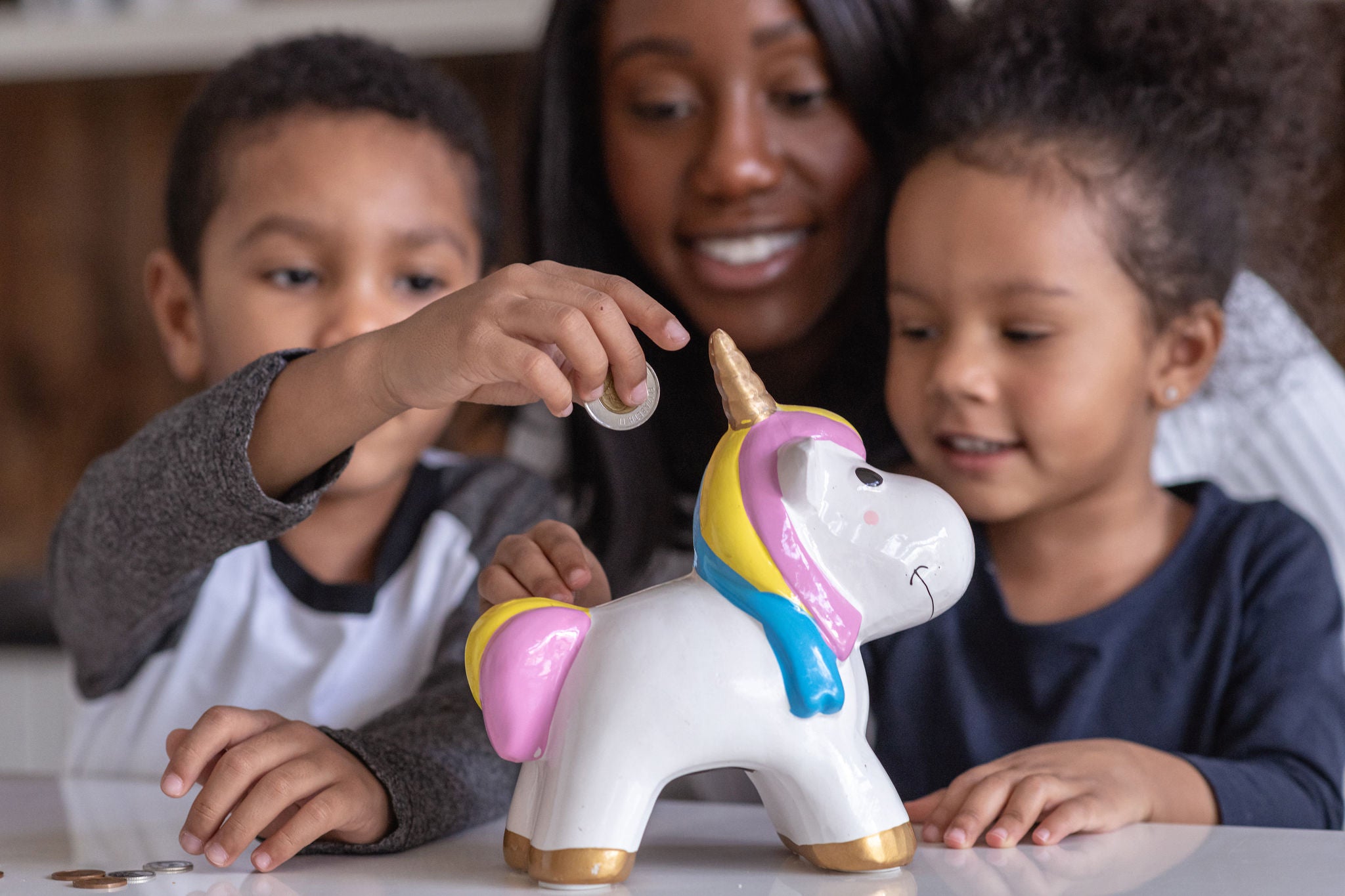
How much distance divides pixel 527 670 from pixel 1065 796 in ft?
1.04

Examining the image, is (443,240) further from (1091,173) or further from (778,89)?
(1091,173)

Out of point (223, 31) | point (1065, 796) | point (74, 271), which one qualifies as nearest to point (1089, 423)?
point (1065, 796)

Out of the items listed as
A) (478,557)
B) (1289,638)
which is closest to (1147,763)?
(1289,638)

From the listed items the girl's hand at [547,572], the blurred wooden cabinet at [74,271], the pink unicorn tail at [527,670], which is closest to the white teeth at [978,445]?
the girl's hand at [547,572]

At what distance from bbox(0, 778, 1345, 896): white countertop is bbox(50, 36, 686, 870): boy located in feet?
0.12

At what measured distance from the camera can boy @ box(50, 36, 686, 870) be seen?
64 cm

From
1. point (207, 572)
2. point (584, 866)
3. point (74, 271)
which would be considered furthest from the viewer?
point (74, 271)

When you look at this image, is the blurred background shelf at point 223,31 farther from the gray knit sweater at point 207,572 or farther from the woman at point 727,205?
the gray knit sweater at point 207,572

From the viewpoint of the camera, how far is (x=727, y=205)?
116cm

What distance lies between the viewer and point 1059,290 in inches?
36.3

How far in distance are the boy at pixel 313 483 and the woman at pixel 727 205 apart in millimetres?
117

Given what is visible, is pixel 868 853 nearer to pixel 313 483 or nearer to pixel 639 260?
pixel 313 483

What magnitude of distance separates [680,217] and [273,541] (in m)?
0.49

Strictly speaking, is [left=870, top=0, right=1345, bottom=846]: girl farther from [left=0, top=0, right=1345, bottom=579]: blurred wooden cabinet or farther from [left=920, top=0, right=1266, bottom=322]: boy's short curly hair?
[left=0, top=0, right=1345, bottom=579]: blurred wooden cabinet
